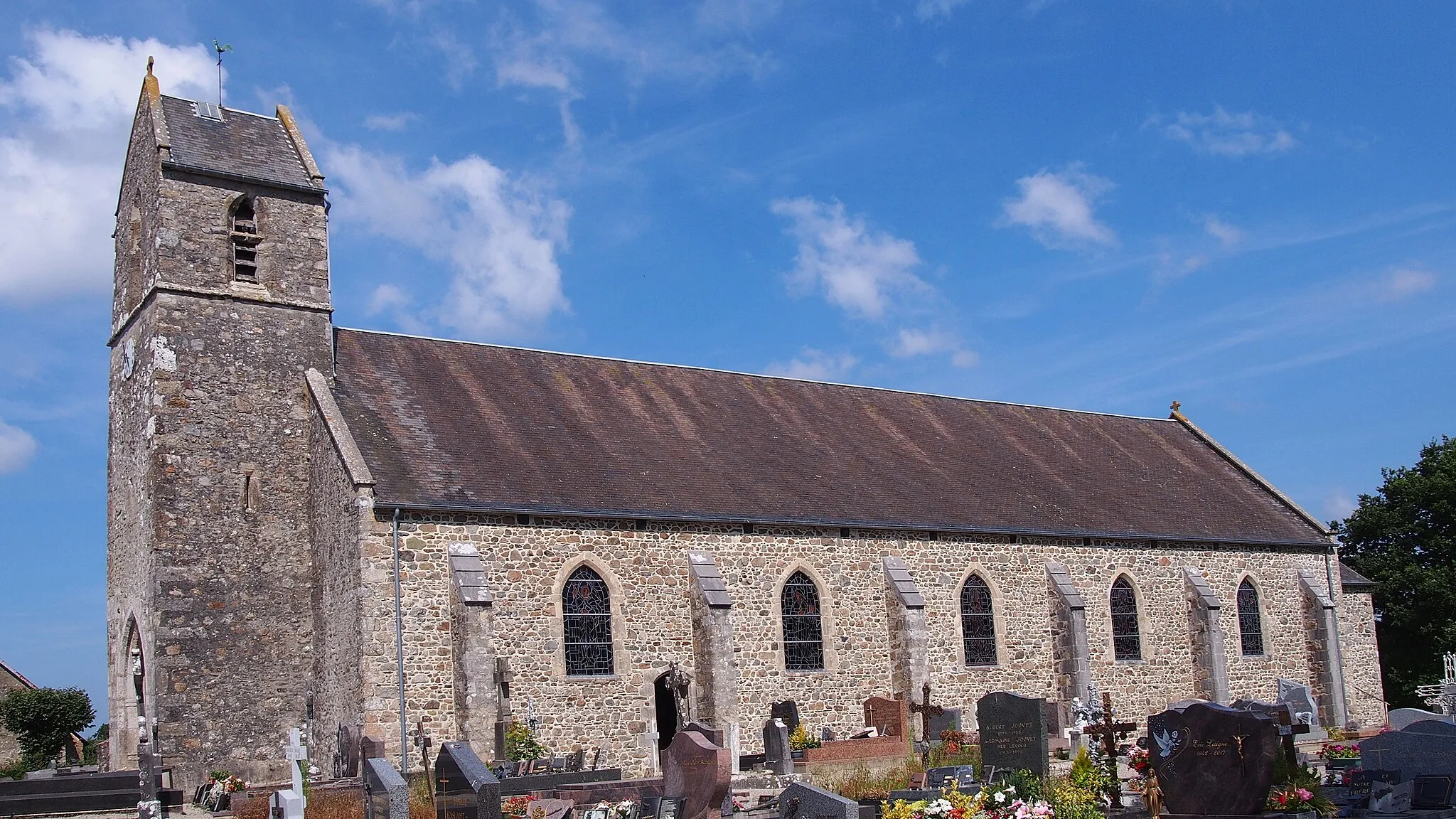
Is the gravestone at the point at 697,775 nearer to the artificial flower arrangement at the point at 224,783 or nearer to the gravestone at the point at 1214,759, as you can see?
the gravestone at the point at 1214,759

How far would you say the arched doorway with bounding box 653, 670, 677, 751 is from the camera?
23.0 metres

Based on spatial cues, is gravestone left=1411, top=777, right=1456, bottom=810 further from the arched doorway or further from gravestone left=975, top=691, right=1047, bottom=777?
the arched doorway

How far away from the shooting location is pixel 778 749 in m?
20.5

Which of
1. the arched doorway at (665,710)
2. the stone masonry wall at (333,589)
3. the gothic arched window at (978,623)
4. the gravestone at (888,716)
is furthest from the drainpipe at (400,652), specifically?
the gothic arched window at (978,623)

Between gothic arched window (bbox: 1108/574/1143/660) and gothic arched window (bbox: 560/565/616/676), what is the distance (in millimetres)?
12054

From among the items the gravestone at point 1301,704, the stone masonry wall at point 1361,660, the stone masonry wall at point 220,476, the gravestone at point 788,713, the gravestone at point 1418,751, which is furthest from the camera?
the stone masonry wall at point 1361,660

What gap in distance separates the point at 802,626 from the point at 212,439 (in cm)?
1096

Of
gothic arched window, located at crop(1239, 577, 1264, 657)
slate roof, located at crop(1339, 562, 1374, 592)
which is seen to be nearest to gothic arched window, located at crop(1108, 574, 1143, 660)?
gothic arched window, located at crop(1239, 577, 1264, 657)

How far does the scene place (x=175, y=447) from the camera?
21969mm

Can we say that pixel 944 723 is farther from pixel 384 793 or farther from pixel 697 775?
pixel 384 793

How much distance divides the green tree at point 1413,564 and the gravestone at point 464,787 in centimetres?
2958

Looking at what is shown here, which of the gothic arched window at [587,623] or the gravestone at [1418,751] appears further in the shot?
the gothic arched window at [587,623]

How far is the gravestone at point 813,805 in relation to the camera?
11.9m

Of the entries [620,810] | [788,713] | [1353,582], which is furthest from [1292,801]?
→ [1353,582]
